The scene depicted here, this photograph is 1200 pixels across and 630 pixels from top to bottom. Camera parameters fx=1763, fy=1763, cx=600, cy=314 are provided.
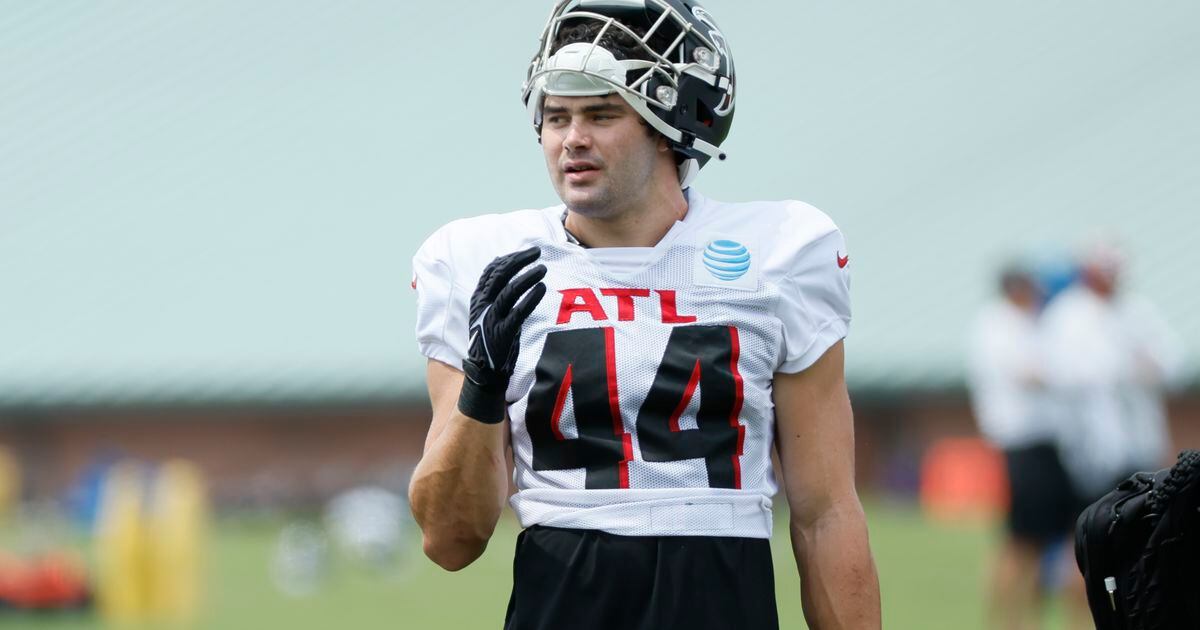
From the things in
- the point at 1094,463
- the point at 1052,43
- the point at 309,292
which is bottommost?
the point at 1094,463

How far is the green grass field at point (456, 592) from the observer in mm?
10836

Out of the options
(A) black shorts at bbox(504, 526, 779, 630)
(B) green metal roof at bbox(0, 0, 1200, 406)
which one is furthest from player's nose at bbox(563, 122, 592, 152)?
(B) green metal roof at bbox(0, 0, 1200, 406)

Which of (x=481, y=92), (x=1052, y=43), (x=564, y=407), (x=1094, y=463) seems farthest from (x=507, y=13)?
(x=564, y=407)

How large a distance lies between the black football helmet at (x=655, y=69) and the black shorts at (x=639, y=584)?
0.78m

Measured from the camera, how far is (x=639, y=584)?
10.4 feet

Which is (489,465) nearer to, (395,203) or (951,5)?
(395,203)

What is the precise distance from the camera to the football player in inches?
126

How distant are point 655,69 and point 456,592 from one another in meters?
9.76

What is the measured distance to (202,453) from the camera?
78.3 ft

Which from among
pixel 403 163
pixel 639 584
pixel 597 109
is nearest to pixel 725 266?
pixel 597 109

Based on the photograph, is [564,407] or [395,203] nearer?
[564,407]

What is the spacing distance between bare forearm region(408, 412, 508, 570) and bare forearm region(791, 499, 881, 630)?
615 mm

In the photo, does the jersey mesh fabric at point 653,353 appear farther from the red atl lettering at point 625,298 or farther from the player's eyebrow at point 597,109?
the player's eyebrow at point 597,109

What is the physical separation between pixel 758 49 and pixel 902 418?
29.3ft
